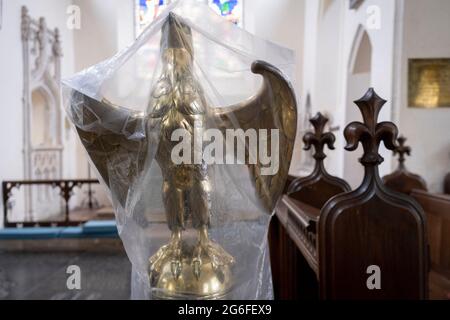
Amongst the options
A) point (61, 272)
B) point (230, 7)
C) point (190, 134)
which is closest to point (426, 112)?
point (230, 7)

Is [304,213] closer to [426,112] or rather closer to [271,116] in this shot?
[271,116]

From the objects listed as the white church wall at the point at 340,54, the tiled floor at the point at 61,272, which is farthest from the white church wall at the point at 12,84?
the white church wall at the point at 340,54

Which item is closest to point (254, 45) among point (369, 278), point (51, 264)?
point (369, 278)

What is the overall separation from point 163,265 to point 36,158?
456 centimetres

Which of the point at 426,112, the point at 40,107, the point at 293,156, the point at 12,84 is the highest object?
the point at 12,84

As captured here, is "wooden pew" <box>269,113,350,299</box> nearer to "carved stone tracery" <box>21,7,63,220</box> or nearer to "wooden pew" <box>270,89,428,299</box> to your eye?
"wooden pew" <box>270,89,428,299</box>

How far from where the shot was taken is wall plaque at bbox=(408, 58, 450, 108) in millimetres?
2363

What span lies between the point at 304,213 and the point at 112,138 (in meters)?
0.76

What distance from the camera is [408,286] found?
0.70m

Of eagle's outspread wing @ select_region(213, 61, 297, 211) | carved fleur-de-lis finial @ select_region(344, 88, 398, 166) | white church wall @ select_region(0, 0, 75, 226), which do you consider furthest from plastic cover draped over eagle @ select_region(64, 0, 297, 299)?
white church wall @ select_region(0, 0, 75, 226)

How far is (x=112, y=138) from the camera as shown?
1.74ft

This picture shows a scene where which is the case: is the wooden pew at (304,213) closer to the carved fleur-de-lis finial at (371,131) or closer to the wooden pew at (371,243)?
the wooden pew at (371,243)

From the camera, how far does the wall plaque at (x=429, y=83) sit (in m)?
2.36

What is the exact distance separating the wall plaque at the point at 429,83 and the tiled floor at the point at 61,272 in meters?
2.31
